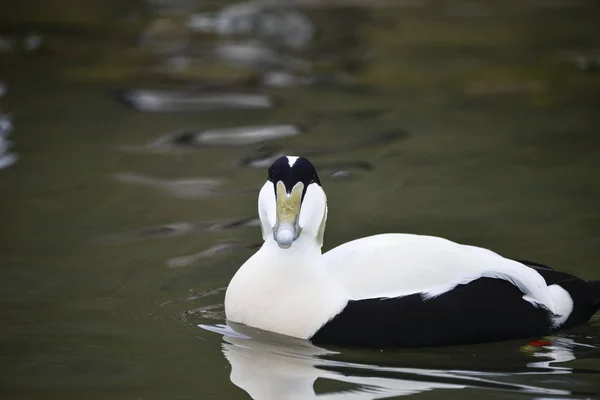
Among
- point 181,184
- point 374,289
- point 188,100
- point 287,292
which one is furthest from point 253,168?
point 374,289

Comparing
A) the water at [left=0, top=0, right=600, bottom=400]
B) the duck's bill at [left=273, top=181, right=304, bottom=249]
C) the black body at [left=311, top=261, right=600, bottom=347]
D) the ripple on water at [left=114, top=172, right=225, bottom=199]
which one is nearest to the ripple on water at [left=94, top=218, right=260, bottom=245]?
the water at [left=0, top=0, right=600, bottom=400]

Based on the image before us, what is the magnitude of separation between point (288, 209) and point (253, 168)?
3235 millimetres

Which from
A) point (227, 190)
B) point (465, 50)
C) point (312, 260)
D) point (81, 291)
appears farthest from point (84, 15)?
point (312, 260)

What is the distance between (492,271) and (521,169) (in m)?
3.19

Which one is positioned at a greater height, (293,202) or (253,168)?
(293,202)

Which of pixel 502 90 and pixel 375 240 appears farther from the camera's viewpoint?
pixel 502 90

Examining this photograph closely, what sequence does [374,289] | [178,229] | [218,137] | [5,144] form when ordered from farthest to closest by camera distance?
[218,137]
[5,144]
[178,229]
[374,289]

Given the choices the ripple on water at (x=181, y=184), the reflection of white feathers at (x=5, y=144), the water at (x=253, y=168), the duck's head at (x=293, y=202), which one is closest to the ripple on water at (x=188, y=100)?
the water at (x=253, y=168)

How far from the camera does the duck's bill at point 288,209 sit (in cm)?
458

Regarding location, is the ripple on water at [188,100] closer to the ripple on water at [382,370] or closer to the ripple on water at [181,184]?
the ripple on water at [181,184]

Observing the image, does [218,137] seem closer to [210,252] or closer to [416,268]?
[210,252]

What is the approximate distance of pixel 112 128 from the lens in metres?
9.33

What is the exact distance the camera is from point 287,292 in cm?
470

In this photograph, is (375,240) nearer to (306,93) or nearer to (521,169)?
(521,169)
